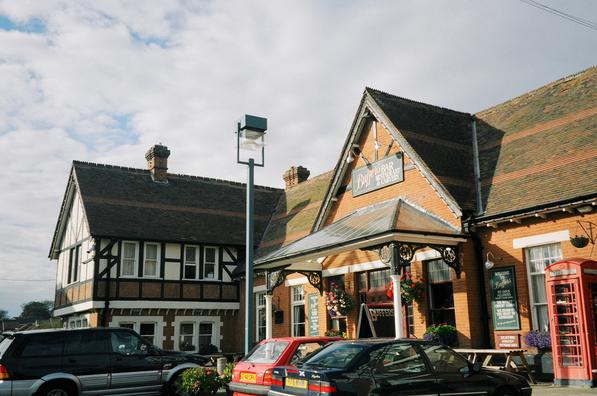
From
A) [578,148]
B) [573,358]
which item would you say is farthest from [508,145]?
[573,358]

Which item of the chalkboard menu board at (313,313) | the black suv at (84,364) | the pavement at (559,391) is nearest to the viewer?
the pavement at (559,391)

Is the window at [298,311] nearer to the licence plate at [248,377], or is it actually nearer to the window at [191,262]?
the window at [191,262]

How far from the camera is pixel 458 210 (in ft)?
52.0

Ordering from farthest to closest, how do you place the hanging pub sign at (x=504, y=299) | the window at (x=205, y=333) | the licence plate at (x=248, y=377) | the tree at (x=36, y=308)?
1. the tree at (x=36, y=308)
2. the window at (x=205, y=333)
3. the hanging pub sign at (x=504, y=299)
4. the licence plate at (x=248, y=377)

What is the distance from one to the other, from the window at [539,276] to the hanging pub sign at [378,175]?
500 centimetres

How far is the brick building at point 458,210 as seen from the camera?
47.0ft

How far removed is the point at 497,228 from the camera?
15.4 meters

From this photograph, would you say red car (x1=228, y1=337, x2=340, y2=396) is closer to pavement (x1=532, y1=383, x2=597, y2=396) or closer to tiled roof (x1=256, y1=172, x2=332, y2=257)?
pavement (x1=532, y1=383, x2=597, y2=396)

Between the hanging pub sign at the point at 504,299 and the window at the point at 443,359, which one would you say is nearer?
the window at the point at 443,359

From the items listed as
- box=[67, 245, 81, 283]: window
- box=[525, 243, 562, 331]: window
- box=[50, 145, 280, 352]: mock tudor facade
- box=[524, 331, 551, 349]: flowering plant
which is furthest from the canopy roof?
box=[67, 245, 81, 283]: window

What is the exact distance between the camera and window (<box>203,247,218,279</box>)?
1068 inches

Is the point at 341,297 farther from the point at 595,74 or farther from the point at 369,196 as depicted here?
the point at 595,74

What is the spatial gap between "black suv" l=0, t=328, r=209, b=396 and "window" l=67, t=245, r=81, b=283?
48.8 feet

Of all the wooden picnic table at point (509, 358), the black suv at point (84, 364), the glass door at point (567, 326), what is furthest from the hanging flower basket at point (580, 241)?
the black suv at point (84, 364)
